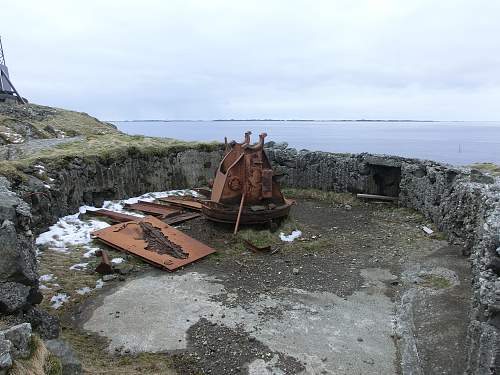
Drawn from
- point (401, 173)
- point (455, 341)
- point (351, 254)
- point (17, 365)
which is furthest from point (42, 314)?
point (401, 173)

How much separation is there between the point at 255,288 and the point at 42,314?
134 inches

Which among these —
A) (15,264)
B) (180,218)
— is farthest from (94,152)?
(15,264)

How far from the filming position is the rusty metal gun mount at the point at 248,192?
1015 cm

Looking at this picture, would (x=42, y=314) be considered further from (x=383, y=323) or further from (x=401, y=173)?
(x=401, y=173)

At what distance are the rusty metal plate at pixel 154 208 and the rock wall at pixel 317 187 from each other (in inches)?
44.8

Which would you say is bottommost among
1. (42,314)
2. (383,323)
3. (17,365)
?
(383,323)

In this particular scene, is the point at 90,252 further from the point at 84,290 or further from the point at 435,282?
the point at 435,282

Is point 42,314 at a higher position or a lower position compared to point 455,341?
higher

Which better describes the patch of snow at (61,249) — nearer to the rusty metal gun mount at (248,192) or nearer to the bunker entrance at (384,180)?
the rusty metal gun mount at (248,192)

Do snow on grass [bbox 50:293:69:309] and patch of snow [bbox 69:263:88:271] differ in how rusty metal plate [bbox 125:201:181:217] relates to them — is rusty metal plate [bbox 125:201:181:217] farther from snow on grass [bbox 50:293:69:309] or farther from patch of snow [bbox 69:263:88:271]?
snow on grass [bbox 50:293:69:309]

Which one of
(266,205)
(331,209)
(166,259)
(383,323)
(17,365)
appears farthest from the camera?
(331,209)

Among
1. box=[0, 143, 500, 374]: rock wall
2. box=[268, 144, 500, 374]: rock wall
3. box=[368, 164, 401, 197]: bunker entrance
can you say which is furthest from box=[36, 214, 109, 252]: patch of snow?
box=[368, 164, 401, 197]: bunker entrance

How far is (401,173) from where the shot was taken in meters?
13.4

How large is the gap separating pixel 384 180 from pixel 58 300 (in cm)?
1073
